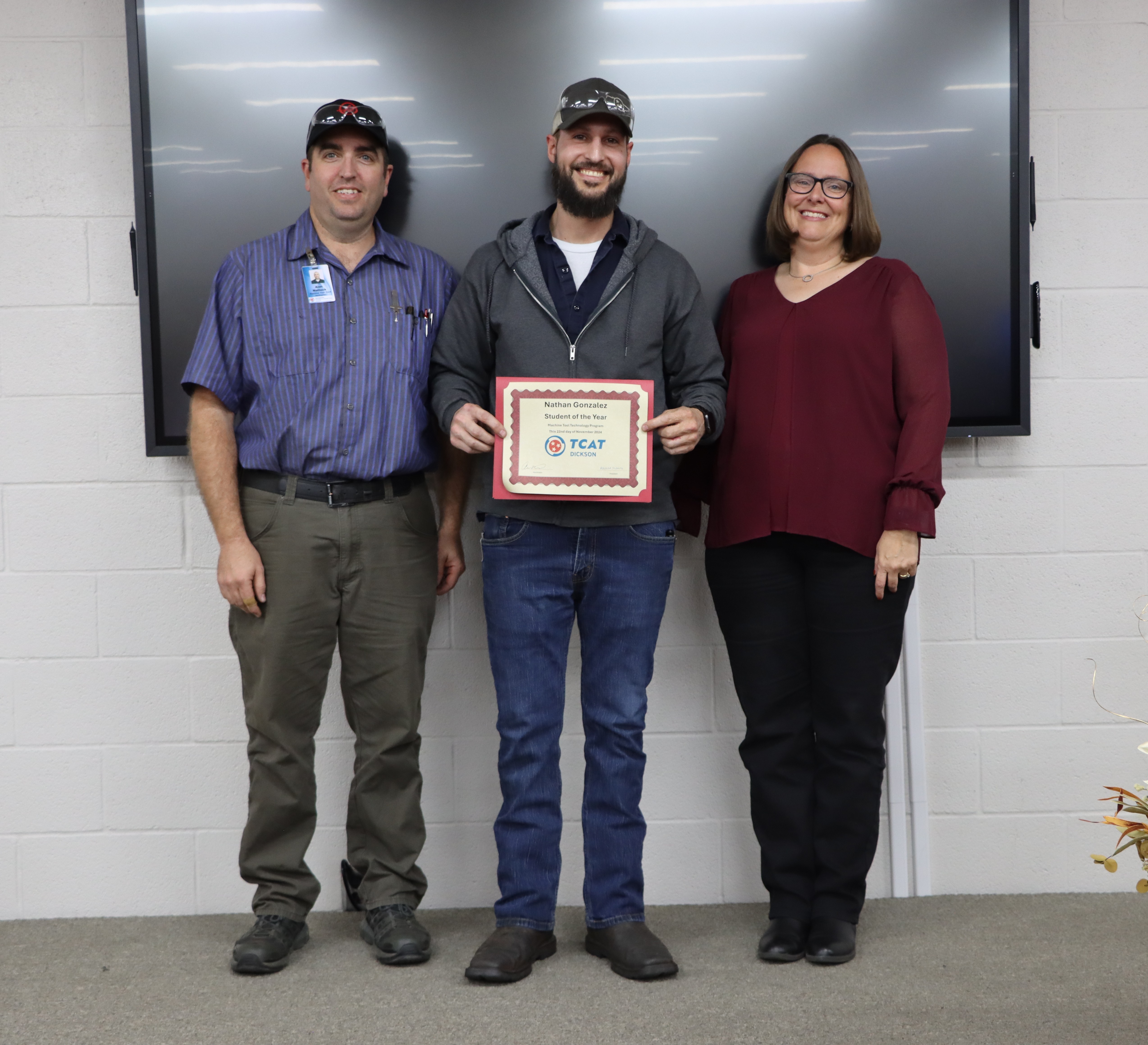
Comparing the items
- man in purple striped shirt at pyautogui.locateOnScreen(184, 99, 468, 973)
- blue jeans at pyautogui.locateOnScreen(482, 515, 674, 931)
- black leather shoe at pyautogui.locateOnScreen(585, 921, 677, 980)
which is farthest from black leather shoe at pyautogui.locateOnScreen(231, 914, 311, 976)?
black leather shoe at pyautogui.locateOnScreen(585, 921, 677, 980)

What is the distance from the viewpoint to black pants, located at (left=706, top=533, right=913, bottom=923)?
7.02ft

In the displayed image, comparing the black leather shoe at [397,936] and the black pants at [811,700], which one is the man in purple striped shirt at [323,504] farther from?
the black pants at [811,700]

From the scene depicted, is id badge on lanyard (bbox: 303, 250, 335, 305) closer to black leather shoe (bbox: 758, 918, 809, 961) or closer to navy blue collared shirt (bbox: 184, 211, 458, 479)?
navy blue collared shirt (bbox: 184, 211, 458, 479)

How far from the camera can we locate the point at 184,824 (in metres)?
2.53

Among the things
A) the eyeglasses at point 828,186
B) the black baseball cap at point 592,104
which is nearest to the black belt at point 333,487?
the black baseball cap at point 592,104

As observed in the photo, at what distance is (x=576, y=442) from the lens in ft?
6.51

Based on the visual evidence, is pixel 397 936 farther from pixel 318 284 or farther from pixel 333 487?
pixel 318 284

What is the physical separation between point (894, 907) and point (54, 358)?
2429mm

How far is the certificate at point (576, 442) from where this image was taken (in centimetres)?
198

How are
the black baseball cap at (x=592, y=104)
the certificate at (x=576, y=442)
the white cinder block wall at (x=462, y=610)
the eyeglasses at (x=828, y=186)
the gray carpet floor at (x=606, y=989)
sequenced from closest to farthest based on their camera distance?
the gray carpet floor at (x=606, y=989), the certificate at (x=576, y=442), the black baseball cap at (x=592, y=104), the eyeglasses at (x=828, y=186), the white cinder block wall at (x=462, y=610)

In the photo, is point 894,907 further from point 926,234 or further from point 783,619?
point 926,234

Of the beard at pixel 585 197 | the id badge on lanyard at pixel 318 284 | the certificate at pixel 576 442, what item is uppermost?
the beard at pixel 585 197

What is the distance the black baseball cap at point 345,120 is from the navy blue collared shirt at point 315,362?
19 centimetres

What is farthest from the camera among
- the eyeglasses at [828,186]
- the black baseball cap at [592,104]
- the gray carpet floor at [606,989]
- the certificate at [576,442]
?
the eyeglasses at [828,186]
